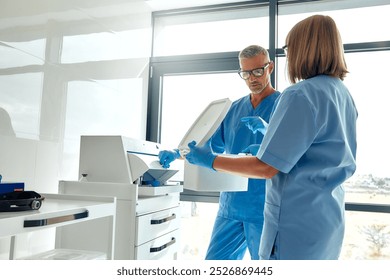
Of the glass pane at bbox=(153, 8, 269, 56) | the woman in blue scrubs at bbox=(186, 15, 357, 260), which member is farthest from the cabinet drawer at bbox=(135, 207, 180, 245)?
the glass pane at bbox=(153, 8, 269, 56)

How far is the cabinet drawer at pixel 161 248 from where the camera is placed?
162cm

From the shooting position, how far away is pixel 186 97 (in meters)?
2.92

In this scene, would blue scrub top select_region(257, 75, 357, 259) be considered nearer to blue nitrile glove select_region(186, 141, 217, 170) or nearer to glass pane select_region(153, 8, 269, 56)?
blue nitrile glove select_region(186, 141, 217, 170)

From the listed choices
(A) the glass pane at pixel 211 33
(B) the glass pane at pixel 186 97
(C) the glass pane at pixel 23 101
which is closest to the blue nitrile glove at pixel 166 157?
(C) the glass pane at pixel 23 101

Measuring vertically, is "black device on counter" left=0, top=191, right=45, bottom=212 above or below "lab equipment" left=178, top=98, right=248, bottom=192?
below

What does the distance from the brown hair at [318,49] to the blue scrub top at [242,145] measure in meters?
0.71

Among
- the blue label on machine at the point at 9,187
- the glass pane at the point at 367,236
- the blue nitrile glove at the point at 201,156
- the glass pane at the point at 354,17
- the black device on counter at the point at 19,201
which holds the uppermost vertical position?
the glass pane at the point at 354,17

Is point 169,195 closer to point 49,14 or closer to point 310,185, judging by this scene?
point 310,185

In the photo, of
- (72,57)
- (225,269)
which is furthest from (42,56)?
(225,269)

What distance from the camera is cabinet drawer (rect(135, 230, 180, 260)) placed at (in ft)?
5.30

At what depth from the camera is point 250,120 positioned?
159cm

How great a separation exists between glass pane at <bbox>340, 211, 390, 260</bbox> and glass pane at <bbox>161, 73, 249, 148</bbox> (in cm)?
133

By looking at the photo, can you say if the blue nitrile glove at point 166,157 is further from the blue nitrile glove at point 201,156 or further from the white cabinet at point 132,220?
the blue nitrile glove at point 201,156

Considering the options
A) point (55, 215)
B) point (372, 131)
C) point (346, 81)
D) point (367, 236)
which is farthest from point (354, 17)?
point (55, 215)
